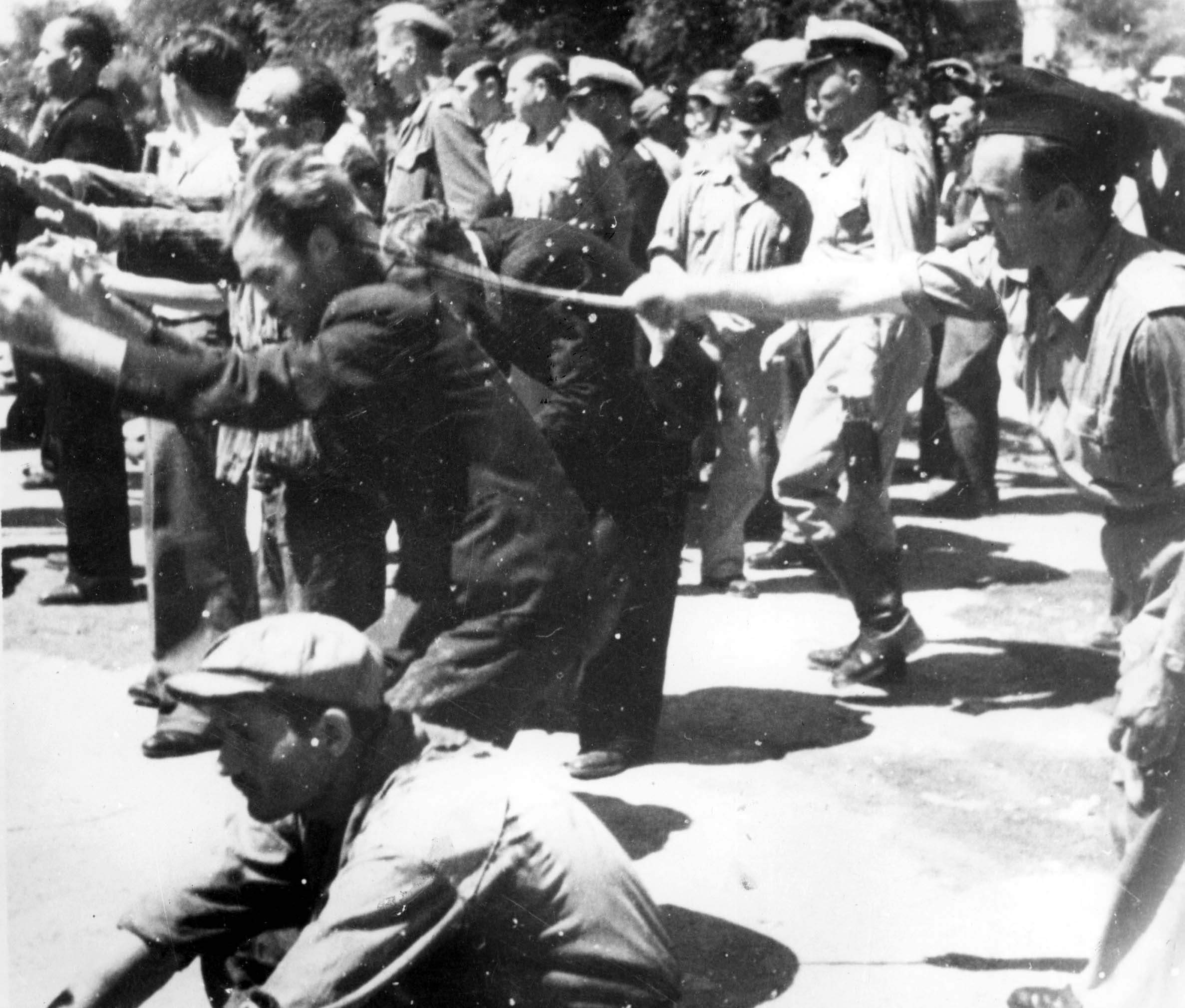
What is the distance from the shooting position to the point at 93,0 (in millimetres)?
4742

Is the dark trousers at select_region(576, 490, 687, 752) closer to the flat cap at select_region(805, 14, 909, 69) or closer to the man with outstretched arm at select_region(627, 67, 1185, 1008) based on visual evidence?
the man with outstretched arm at select_region(627, 67, 1185, 1008)

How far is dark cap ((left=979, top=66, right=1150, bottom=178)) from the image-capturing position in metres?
3.10

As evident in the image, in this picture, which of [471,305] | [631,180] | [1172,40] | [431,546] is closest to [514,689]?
[431,546]

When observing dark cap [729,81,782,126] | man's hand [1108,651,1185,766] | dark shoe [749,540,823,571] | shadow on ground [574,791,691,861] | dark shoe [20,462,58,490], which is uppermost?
dark cap [729,81,782,126]

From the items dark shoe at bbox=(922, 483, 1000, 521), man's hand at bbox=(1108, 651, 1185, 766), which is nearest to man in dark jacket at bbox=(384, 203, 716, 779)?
man's hand at bbox=(1108, 651, 1185, 766)

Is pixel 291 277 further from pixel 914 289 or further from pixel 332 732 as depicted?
pixel 914 289

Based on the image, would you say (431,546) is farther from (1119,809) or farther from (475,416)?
(1119,809)

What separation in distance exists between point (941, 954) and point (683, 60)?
3.48 m

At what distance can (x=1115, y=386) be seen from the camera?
309cm

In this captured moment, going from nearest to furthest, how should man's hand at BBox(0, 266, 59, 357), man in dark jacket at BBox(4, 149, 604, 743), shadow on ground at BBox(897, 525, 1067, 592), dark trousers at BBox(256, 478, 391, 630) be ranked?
1. man's hand at BBox(0, 266, 59, 357)
2. man in dark jacket at BBox(4, 149, 604, 743)
3. dark trousers at BBox(256, 478, 391, 630)
4. shadow on ground at BBox(897, 525, 1067, 592)

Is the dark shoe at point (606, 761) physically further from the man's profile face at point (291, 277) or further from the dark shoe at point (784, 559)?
the dark shoe at point (784, 559)

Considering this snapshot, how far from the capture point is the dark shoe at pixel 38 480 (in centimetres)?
764

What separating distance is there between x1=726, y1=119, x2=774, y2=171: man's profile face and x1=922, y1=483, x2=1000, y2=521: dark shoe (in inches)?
91.4

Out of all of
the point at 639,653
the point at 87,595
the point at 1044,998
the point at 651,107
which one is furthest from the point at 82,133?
the point at 1044,998
